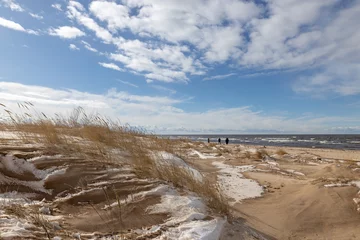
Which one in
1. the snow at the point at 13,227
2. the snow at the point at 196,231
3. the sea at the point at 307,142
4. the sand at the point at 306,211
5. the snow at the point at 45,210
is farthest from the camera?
the sea at the point at 307,142

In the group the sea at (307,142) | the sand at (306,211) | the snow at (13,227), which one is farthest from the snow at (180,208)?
the sea at (307,142)

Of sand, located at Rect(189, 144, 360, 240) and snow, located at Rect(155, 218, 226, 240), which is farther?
sand, located at Rect(189, 144, 360, 240)

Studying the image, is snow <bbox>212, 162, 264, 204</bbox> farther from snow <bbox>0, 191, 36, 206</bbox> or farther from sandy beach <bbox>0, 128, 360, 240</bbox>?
snow <bbox>0, 191, 36, 206</bbox>

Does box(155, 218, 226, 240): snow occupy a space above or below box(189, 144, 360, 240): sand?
above

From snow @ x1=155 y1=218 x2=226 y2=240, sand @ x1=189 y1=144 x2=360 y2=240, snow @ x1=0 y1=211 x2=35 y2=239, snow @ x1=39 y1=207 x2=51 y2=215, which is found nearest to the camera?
snow @ x1=0 y1=211 x2=35 y2=239

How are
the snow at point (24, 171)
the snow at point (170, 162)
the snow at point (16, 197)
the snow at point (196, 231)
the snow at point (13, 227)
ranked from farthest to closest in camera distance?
1. the snow at point (170, 162)
2. the snow at point (24, 171)
3. the snow at point (16, 197)
4. the snow at point (196, 231)
5. the snow at point (13, 227)

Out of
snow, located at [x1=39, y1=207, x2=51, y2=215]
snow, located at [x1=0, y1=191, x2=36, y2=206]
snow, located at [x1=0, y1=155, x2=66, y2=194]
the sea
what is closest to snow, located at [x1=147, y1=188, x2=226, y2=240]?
snow, located at [x1=39, y1=207, x2=51, y2=215]

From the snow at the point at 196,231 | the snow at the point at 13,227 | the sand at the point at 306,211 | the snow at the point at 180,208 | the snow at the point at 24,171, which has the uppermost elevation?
the snow at the point at 24,171

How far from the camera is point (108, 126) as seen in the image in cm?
675

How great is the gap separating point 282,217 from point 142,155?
101 inches

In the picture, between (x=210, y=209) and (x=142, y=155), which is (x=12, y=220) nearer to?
(x=210, y=209)

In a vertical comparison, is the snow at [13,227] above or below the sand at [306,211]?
above

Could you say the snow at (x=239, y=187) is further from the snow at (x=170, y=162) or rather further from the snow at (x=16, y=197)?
the snow at (x=16, y=197)

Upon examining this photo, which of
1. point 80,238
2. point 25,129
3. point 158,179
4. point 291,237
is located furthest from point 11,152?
point 291,237
